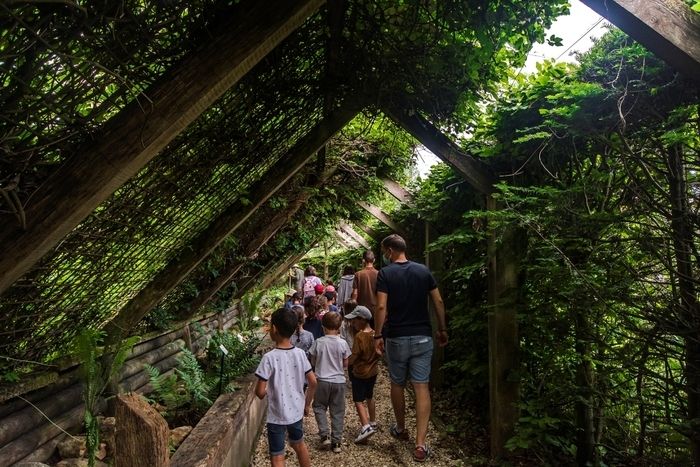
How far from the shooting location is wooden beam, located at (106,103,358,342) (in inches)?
163

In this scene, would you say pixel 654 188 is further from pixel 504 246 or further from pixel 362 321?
pixel 362 321

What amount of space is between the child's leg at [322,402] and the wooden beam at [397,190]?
415 centimetres

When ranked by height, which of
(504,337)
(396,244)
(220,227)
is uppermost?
(220,227)

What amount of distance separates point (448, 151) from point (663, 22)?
7.14 ft

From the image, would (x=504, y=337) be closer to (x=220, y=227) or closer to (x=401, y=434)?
(x=401, y=434)

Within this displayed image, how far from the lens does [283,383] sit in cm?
336

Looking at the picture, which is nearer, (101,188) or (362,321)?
(101,188)

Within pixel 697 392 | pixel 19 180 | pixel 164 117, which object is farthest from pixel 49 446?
pixel 697 392

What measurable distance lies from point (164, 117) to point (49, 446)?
2.79 metres

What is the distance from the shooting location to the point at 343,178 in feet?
Result: 25.9

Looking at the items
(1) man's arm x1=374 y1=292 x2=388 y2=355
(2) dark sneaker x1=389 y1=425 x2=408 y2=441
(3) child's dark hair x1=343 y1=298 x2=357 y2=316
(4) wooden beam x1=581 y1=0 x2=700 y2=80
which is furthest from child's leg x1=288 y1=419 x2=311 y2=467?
(3) child's dark hair x1=343 y1=298 x2=357 y2=316

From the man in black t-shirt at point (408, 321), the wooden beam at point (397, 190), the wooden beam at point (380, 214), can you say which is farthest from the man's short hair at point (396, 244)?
the wooden beam at point (380, 214)

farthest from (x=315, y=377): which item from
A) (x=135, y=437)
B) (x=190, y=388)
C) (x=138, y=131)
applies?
(x=138, y=131)

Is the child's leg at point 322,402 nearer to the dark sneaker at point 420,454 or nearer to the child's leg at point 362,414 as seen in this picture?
the child's leg at point 362,414
